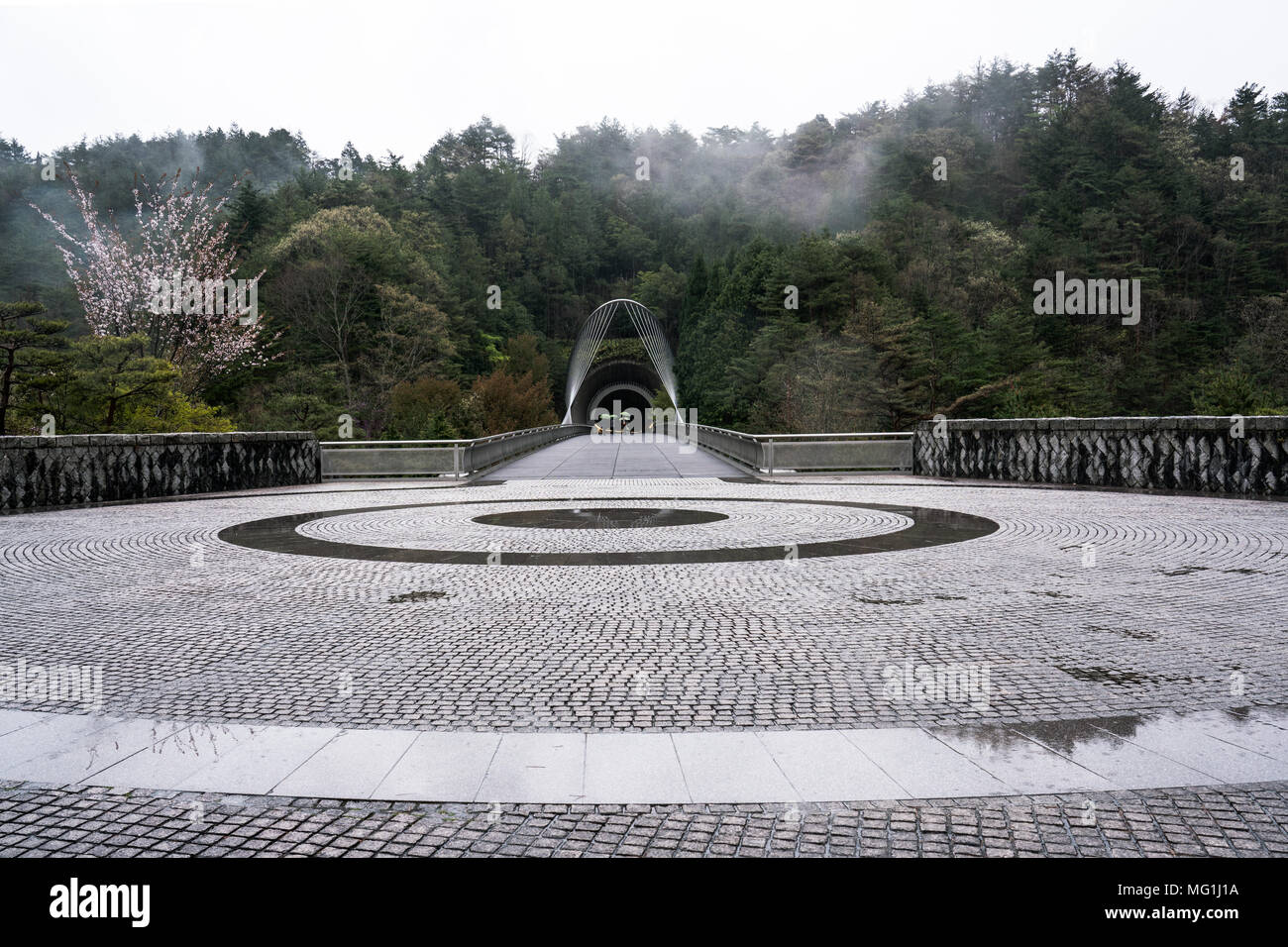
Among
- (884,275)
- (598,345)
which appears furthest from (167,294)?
(598,345)

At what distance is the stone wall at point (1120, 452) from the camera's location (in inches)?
612

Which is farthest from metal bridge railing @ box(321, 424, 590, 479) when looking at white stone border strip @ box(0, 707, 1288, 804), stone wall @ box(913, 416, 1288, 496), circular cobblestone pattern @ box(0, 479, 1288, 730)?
white stone border strip @ box(0, 707, 1288, 804)

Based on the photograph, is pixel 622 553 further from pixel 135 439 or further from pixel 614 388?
pixel 614 388

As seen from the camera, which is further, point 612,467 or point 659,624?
point 612,467

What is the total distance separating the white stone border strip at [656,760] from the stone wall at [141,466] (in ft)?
46.3

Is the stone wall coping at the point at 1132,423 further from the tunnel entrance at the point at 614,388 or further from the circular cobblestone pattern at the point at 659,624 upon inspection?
the tunnel entrance at the point at 614,388

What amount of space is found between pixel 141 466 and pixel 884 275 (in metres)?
48.7

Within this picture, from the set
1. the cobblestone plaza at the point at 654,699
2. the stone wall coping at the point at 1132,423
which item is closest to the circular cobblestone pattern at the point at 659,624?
the cobblestone plaza at the point at 654,699

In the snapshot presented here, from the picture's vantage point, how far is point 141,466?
58.4ft

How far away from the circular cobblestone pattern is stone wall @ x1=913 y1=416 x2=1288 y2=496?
165 inches

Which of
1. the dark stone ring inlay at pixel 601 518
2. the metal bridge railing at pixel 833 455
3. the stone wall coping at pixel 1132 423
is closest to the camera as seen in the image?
the dark stone ring inlay at pixel 601 518

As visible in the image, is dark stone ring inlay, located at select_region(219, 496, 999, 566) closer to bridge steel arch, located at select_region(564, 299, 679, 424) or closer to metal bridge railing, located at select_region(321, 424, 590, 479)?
metal bridge railing, located at select_region(321, 424, 590, 479)

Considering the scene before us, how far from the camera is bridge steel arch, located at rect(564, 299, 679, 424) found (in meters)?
90.4

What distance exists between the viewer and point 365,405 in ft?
182
